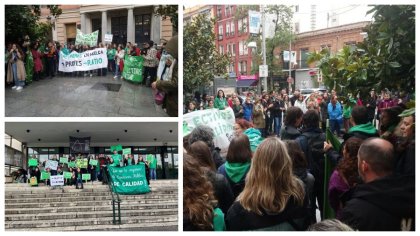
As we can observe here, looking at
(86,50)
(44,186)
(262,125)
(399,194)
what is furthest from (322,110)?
(44,186)

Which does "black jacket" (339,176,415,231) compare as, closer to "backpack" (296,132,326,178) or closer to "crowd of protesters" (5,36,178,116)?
"backpack" (296,132,326,178)

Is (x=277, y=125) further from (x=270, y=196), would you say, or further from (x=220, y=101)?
(x=270, y=196)

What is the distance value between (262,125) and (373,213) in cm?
177

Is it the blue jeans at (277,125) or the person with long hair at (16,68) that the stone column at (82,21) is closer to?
the person with long hair at (16,68)

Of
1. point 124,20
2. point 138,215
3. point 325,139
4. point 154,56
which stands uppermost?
point 124,20

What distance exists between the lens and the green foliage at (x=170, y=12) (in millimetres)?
2332

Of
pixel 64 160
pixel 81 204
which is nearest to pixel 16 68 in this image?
pixel 64 160

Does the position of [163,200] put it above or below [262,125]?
below

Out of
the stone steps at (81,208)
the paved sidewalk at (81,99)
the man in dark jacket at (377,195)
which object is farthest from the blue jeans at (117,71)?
the stone steps at (81,208)

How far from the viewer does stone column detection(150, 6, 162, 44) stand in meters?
2.42

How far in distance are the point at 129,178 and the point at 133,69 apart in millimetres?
1484

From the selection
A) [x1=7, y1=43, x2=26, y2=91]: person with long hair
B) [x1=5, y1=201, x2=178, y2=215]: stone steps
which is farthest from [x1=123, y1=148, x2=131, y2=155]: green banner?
[x1=5, y1=201, x2=178, y2=215]: stone steps

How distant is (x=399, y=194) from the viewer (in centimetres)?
179

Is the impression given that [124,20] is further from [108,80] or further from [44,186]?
[44,186]
